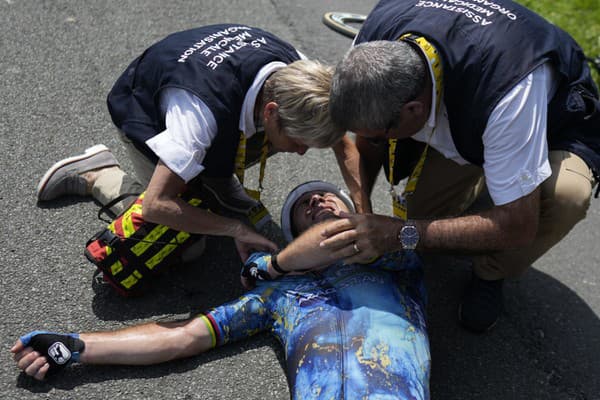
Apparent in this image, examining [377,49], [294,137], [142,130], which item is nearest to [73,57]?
[142,130]

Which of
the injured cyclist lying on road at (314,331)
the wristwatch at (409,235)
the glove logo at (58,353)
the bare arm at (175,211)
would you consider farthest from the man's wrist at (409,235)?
the glove logo at (58,353)

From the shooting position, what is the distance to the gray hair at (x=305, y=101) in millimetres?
2668

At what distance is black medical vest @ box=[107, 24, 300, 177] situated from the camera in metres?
2.76

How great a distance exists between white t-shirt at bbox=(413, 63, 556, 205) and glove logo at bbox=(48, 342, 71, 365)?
6.37 feet

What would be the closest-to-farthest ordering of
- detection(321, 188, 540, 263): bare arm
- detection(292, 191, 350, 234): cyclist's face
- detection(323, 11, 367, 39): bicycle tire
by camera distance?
detection(321, 188, 540, 263): bare arm → detection(292, 191, 350, 234): cyclist's face → detection(323, 11, 367, 39): bicycle tire

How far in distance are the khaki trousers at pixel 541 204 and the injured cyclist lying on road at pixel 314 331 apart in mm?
489

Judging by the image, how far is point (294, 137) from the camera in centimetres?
277

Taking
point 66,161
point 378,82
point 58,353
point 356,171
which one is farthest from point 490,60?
point 66,161

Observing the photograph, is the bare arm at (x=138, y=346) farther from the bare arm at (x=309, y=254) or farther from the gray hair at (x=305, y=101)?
the gray hair at (x=305, y=101)

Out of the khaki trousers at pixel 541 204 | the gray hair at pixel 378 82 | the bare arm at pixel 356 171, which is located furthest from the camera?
the bare arm at pixel 356 171

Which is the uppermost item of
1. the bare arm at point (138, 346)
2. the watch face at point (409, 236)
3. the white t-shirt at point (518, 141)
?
the white t-shirt at point (518, 141)

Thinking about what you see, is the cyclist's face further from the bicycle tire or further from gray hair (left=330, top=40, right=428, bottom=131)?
the bicycle tire

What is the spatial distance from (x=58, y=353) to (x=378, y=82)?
5.93ft

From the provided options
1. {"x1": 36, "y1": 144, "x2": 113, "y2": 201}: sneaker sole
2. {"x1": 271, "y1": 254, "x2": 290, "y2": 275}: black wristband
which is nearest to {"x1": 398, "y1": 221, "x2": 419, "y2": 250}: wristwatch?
{"x1": 271, "y1": 254, "x2": 290, "y2": 275}: black wristband
